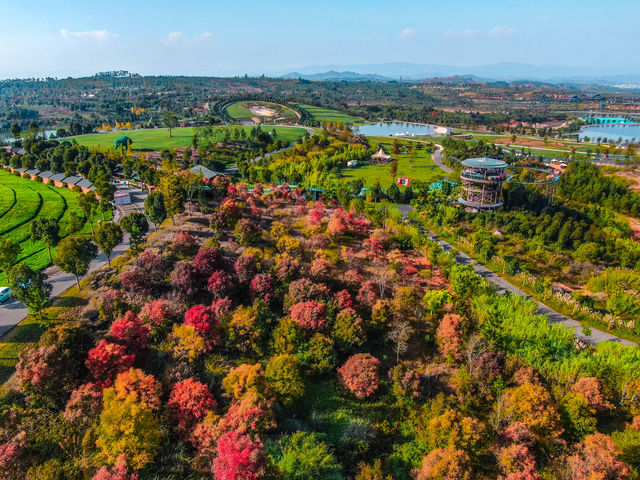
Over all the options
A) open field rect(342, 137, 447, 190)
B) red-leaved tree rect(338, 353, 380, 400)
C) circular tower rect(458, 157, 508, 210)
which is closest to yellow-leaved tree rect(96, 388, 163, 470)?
red-leaved tree rect(338, 353, 380, 400)

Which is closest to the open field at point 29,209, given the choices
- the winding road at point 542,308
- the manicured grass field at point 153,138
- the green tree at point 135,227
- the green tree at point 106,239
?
the green tree at point 106,239

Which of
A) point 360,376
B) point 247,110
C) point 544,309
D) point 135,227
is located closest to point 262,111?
point 247,110

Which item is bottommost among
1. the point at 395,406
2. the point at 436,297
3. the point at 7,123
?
the point at 395,406

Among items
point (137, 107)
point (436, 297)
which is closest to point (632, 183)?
point (436, 297)

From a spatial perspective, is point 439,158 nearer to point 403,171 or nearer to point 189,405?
point 403,171

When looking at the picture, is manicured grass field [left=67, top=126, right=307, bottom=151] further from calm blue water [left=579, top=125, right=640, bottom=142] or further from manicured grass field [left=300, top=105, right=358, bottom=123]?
calm blue water [left=579, top=125, right=640, bottom=142]

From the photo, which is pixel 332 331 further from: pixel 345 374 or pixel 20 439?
pixel 20 439

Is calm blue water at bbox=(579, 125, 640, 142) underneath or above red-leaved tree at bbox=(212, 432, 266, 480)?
above
